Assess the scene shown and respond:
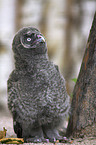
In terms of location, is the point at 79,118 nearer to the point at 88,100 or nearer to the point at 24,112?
the point at 88,100

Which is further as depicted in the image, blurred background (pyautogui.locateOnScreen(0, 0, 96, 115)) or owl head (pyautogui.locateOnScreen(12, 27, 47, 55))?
blurred background (pyautogui.locateOnScreen(0, 0, 96, 115))

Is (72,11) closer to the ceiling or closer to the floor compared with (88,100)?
closer to the ceiling

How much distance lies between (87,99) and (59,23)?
4.76m

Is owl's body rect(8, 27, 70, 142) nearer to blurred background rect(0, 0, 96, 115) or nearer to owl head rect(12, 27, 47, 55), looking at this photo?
owl head rect(12, 27, 47, 55)

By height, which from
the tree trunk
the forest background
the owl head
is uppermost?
the forest background

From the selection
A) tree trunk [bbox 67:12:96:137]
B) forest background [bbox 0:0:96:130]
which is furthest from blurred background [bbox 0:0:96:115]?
tree trunk [bbox 67:12:96:137]

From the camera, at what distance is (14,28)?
19.6 ft

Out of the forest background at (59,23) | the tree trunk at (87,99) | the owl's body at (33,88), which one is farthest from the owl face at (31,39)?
the forest background at (59,23)

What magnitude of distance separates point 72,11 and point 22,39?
14.9 ft

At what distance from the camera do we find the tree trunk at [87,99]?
202 centimetres

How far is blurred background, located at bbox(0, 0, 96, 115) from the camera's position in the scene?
19.9ft

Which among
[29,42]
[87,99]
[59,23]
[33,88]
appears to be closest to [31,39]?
[29,42]

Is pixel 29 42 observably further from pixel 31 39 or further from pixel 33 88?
pixel 33 88

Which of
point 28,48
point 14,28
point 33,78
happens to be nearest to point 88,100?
point 33,78
